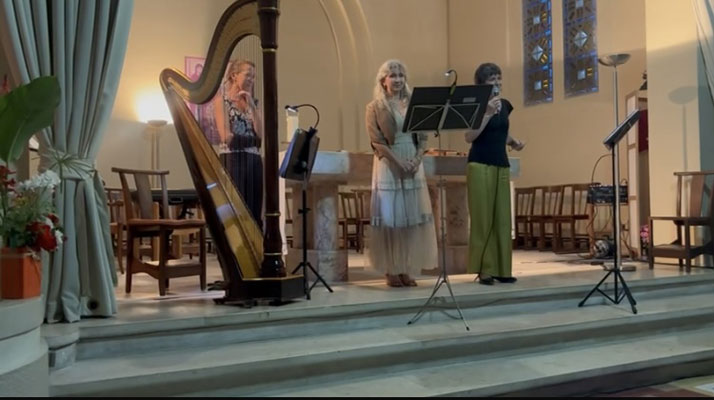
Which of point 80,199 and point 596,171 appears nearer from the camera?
point 80,199

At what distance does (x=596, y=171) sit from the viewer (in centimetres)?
822

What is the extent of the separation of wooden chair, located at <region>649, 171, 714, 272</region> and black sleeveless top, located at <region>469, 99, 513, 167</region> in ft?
5.92

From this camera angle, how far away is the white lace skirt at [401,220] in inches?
162

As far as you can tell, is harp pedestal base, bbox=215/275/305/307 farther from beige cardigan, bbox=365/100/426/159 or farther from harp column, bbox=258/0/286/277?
beige cardigan, bbox=365/100/426/159

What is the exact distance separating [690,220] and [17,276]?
478cm

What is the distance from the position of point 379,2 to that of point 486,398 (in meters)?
7.89

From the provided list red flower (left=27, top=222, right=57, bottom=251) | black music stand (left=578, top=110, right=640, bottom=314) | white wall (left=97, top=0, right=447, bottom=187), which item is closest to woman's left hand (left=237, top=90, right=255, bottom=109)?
red flower (left=27, top=222, right=57, bottom=251)

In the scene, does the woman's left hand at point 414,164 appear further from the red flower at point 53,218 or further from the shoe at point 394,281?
the red flower at point 53,218

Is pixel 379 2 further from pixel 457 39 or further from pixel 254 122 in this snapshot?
pixel 254 122

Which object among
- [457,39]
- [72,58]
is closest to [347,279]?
[72,58]

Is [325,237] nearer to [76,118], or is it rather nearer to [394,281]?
[394,281]

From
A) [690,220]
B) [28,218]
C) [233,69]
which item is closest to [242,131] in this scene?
[233,69]

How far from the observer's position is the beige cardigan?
4072mm

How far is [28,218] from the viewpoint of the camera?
105 inches
